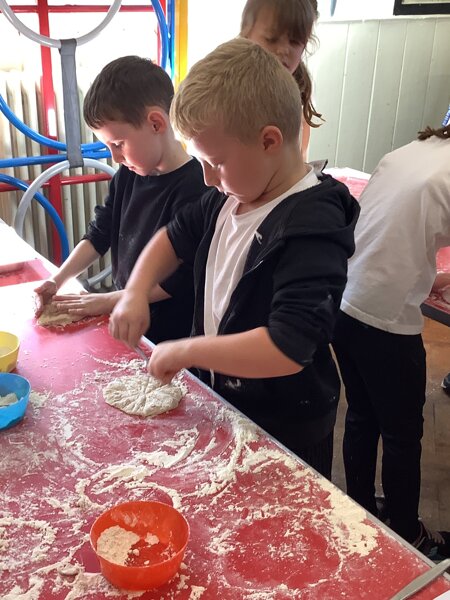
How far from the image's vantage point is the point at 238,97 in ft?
3.04

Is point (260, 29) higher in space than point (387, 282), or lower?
higher

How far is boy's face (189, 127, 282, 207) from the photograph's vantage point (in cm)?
95

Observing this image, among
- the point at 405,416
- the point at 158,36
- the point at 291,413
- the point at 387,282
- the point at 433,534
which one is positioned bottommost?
the point at 433,534

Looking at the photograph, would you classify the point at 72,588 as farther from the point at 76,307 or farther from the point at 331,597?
the point at 76,307

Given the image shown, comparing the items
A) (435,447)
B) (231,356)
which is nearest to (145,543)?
(231,356)

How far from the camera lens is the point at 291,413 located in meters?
1.12

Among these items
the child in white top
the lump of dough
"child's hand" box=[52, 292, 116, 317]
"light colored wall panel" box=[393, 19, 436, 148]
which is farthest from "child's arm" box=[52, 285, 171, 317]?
"light colored wall panel" box=[393, 19, 436, 148]

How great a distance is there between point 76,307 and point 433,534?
3.70ft

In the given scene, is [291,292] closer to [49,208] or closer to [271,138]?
[271,138]

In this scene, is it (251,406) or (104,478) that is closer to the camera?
(104,478)

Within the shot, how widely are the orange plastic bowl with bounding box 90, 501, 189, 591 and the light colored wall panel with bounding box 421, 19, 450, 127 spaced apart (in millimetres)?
3140

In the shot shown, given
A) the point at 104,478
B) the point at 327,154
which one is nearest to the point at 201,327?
the point at 104,478

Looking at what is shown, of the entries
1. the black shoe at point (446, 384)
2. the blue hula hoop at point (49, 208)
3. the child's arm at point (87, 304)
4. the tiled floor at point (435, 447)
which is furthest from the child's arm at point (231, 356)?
the blue hula hoop at point (49, 208)

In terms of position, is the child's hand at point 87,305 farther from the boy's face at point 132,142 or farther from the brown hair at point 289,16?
the brown hair at point 289,16
